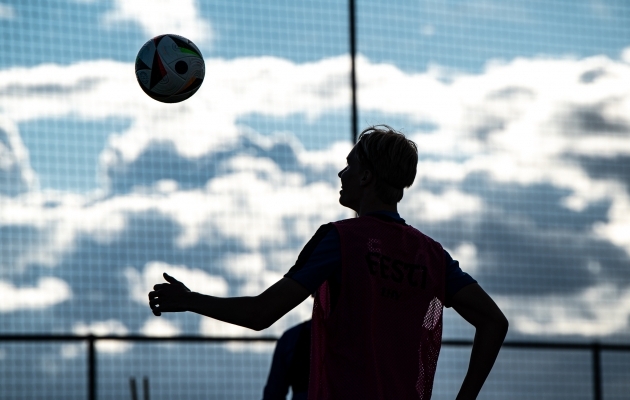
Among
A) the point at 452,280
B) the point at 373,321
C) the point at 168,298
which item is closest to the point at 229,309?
the point at 168,298

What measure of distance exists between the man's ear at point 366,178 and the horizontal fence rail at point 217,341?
15.4ft

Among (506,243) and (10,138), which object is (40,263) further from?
(506,243)

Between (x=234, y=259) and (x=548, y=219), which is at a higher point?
(x=548, y=219)

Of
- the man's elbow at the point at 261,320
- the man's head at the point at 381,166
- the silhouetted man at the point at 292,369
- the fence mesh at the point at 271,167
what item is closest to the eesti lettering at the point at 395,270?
the man's head at the point at 381,166

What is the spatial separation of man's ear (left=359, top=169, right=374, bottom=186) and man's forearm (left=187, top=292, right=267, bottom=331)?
609mm

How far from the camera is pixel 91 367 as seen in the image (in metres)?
7.66

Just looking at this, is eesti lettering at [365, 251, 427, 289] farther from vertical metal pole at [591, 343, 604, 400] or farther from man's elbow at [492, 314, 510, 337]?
vertical metal pole at [591, 343, 604, 400]

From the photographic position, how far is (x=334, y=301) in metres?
3.24

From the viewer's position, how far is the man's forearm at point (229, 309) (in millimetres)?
2955

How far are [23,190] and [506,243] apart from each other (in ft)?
13.5

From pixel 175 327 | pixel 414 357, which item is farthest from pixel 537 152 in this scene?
pixel 414 357

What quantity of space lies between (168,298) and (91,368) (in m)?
4.95

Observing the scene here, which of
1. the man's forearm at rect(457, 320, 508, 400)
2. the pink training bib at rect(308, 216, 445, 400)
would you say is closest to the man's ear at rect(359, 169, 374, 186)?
the pink training bib at rect(308, 216, 445, 400)

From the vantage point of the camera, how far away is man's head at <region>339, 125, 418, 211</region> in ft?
11.1
